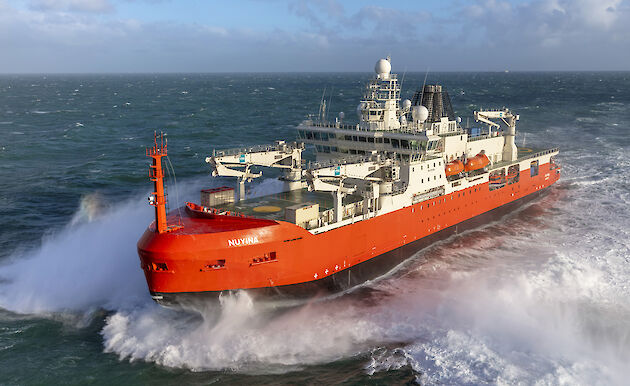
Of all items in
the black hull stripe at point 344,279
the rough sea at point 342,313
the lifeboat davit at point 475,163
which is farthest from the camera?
the lifeboat davit at point 475,163

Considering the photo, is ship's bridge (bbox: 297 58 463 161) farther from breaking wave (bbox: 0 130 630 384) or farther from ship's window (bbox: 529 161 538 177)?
ship's window (bbox: 529 161 538 177)

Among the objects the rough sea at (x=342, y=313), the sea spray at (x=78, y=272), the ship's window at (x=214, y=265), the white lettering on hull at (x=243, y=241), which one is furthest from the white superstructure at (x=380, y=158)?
the sea spray at (x=78, y=272)

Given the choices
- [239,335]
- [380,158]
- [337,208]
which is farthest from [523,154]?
[239,335]

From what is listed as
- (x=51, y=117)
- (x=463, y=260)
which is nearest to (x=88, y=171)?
(x=463, y=260)

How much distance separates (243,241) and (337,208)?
573cm

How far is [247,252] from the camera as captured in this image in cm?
2300

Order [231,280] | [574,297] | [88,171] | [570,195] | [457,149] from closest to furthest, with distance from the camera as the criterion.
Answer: [231,280] → [574,297] → [457,149] → [570,195] → [88,171]

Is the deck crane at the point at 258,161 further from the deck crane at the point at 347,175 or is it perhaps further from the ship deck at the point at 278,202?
the deck crane at the point at 347,175

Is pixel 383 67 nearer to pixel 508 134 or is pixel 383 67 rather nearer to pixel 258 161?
pixel 258 161

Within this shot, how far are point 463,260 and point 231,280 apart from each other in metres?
16.4

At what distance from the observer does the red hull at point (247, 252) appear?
876 inches

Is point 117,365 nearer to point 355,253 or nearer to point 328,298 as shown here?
point 328,298

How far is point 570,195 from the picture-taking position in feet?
157

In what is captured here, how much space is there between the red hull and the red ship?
2.0 inches
